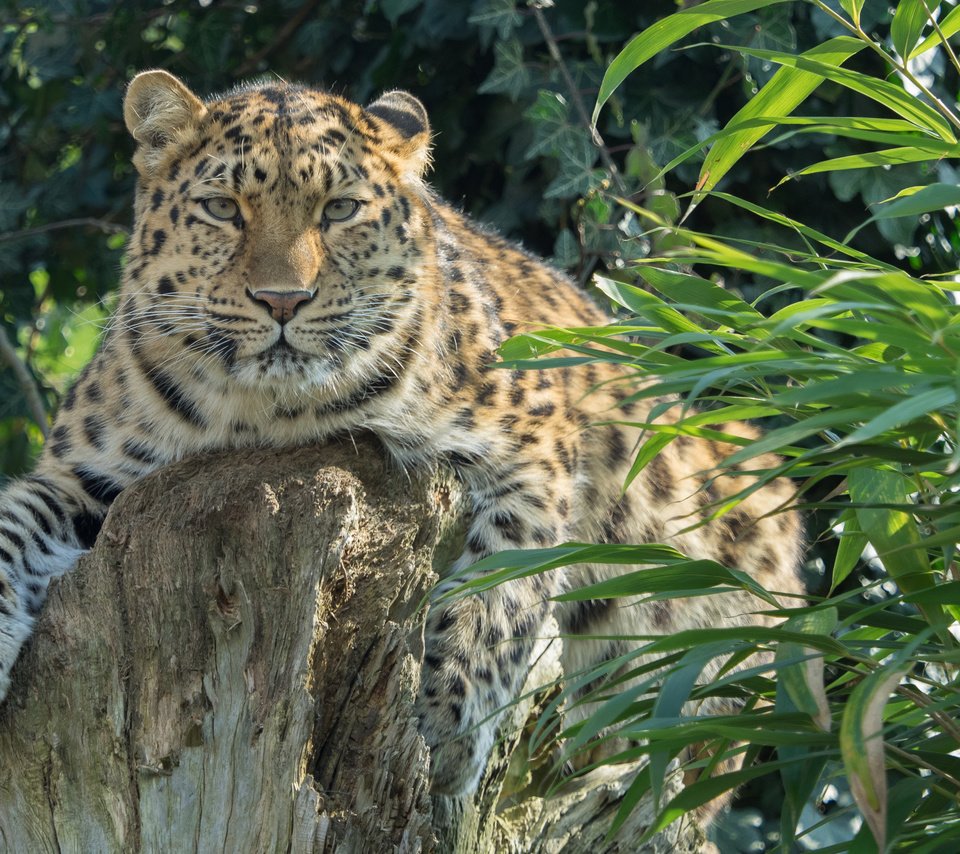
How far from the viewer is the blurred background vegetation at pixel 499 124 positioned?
15.8ft

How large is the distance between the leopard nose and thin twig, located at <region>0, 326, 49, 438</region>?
98.7 inches

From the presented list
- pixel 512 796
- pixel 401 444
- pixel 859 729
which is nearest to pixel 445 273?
pixel 401 444

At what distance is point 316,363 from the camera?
3.39 m

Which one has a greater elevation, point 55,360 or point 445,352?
point 445,352

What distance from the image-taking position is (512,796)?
3.63 m

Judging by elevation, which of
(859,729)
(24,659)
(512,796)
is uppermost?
(859,729)

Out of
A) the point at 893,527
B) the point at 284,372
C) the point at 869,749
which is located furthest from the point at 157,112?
the point at 869,749

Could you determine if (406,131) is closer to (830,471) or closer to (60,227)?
(830,471)

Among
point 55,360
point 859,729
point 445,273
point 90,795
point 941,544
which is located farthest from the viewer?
point 55,360

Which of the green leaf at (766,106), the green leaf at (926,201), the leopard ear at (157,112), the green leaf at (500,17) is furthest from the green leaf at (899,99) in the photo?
the green leaf at (500,17)

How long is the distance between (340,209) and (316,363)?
0.44 metres

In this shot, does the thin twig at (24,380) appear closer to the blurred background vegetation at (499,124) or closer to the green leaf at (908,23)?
the blurred background vegetation at (499,124)

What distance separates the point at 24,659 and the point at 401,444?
107cm

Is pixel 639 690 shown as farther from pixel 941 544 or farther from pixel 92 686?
pixel 92 686
